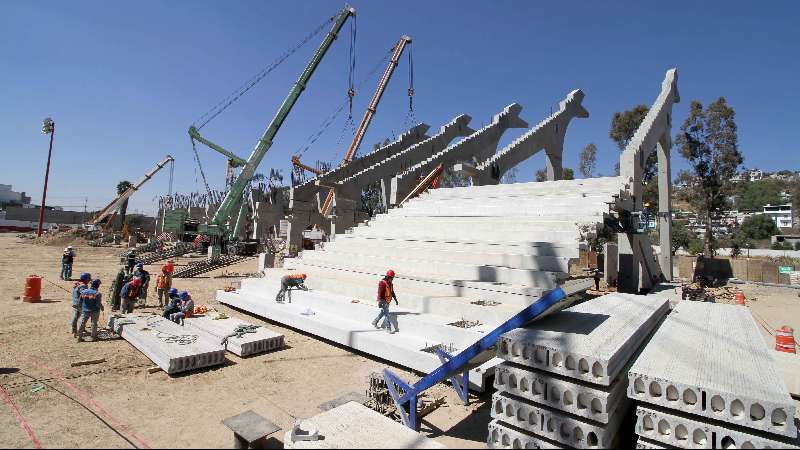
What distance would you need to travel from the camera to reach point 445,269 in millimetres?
9383

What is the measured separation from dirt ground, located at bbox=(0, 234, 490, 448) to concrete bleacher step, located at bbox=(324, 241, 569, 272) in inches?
141

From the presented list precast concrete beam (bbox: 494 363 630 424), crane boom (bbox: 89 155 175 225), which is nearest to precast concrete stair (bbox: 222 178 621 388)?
precast concrete beam (bbox: 494 363 630 424)

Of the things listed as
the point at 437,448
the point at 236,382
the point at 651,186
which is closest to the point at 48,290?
the point at 236,382

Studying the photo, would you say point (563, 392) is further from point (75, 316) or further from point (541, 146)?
point (541, 146)

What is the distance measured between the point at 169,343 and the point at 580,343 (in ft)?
22.2

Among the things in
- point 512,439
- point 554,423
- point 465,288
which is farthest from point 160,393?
point 465,288

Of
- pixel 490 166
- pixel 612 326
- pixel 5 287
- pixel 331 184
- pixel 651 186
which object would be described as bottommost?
pixel 5 287

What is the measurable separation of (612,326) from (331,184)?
15.5 metres

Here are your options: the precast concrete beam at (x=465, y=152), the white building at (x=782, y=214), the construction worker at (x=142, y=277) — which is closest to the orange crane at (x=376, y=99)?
the precast concrete beam at (x=465, y=152)

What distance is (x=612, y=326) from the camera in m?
4.61

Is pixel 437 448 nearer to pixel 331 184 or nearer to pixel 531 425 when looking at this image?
pixel 531 425

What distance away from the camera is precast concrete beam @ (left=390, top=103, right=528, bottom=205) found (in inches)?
690

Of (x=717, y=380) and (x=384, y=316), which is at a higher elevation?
(x=717, y=380)

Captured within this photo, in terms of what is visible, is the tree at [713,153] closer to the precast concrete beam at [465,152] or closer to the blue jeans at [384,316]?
the precast concrete beam at [465,152]
